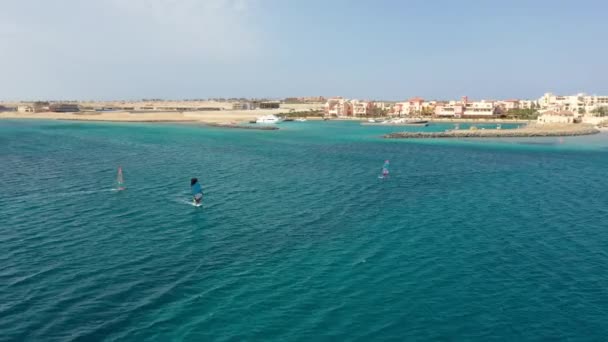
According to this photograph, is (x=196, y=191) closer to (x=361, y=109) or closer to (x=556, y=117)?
(x=556, y=117)

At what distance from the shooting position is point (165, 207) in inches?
1160

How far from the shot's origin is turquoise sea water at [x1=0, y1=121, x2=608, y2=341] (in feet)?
48.2

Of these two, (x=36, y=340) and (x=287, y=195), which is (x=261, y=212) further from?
(x=36, y=340)

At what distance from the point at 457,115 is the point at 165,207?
149 meters

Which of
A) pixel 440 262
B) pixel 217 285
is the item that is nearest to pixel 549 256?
pixel 440 262

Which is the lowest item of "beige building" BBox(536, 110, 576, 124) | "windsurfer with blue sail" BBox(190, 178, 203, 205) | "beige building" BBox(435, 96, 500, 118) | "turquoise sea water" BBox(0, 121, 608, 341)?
"turquoise sea water" BBox(0, 121, 608, 341)

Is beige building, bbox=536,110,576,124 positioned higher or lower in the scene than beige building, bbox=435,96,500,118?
lower

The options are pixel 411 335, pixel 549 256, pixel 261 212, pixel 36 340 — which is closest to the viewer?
pixel 36 340

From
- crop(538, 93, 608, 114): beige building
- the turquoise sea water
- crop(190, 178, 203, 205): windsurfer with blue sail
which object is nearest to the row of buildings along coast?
crop(538, 93, 608, 114): beige building

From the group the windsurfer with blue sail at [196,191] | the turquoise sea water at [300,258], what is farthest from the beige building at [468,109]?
the windsurfer with blue sail at [196,191]

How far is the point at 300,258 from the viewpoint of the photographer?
67.0 ft

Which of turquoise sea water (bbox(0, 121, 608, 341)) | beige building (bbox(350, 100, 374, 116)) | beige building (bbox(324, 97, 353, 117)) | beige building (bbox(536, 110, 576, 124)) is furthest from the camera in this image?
beige building (bbox(350, 100, 374, 116))

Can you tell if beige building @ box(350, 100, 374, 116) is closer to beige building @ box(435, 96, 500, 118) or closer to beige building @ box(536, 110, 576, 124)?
beige building @ box(435, 96, 500, 118)

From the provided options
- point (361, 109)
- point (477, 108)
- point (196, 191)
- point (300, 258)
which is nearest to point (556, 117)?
point (477, 108)
